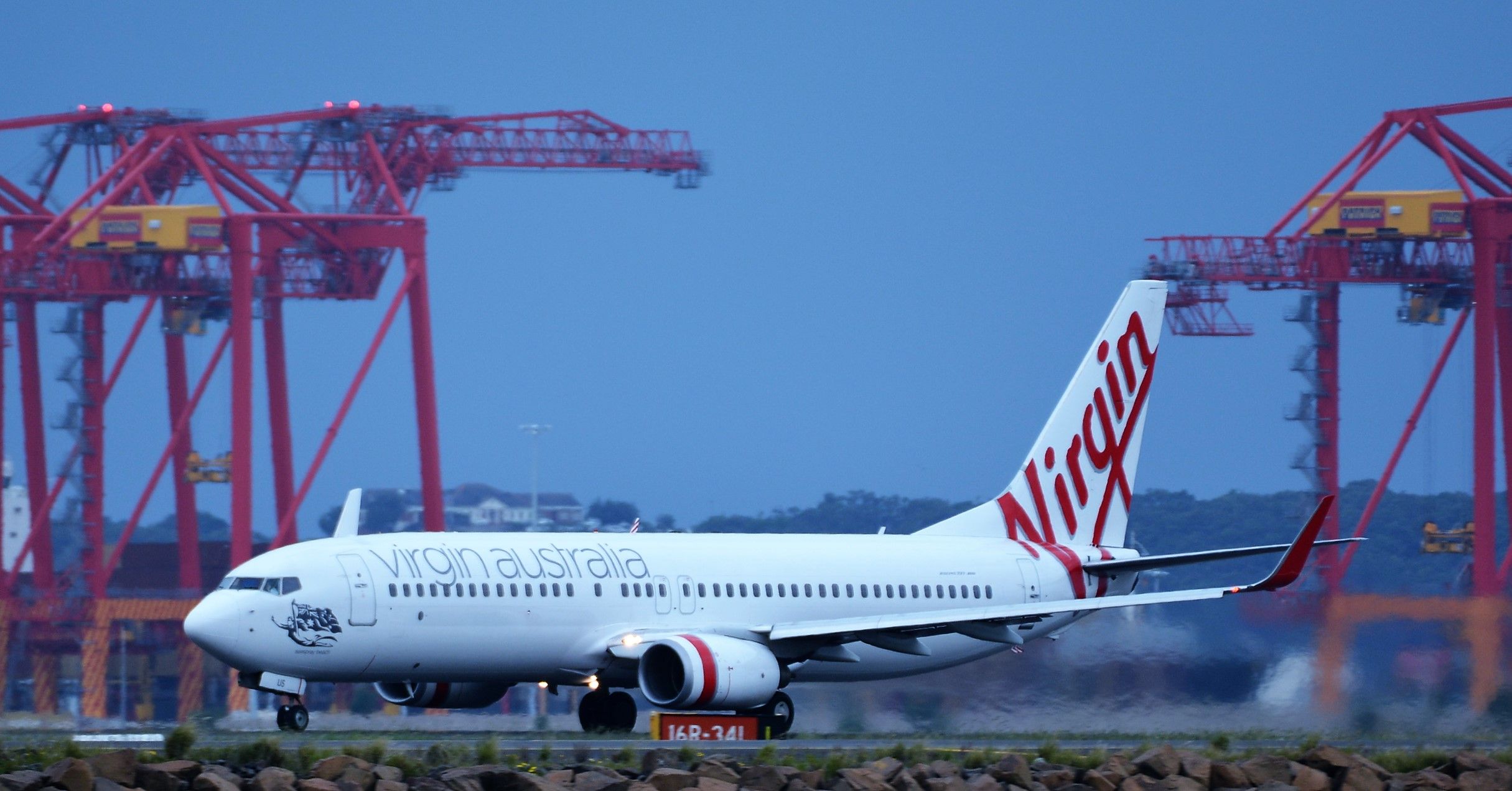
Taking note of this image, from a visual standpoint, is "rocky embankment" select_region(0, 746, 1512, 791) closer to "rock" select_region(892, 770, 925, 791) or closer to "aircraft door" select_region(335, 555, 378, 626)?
"rock" select_region(892, 770, 925, 791)

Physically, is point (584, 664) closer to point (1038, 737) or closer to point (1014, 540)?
point (1038, 737)

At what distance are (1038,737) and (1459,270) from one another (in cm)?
5288

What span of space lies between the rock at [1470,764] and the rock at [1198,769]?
321cm

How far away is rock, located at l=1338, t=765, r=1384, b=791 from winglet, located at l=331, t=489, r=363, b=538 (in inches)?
624

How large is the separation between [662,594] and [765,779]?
10851mm

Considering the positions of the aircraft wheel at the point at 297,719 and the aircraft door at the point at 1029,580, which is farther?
the aircraft door at the point at 1029,580

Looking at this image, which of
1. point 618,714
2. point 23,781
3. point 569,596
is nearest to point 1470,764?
point 569,596

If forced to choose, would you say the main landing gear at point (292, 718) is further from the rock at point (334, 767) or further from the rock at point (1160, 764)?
the rock at point (1160, 764)

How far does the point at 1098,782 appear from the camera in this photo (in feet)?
80.9

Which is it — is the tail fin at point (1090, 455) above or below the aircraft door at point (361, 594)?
above

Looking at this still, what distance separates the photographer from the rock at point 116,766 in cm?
2209

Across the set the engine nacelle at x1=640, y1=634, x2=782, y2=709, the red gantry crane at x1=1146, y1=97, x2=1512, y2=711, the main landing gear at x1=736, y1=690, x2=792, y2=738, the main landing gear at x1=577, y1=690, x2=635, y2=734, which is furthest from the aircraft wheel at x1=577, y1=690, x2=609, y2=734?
the red gantry crane at x1=1146, y1=97, x2=1512, y2=711

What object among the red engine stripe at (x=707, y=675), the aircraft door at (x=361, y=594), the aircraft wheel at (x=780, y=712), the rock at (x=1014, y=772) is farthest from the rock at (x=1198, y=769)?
the aircraft door at (x=361, y=594)

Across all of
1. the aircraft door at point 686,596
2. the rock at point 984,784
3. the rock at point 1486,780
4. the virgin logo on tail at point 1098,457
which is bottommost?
the rock at point 1486,780
